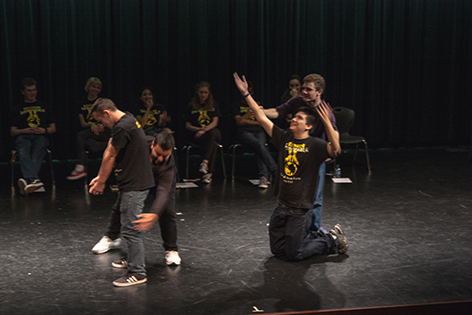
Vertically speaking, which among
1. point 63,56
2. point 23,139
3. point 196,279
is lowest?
point 196,279

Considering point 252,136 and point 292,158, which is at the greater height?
point 292,158

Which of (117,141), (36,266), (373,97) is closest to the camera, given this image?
(117,141)

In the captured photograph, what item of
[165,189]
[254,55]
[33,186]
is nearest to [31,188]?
[33,186]

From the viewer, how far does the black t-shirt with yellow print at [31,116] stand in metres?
6.08

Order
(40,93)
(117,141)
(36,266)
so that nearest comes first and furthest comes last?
(117,141)
(36,266)
(40,93)

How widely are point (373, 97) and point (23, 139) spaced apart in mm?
5147

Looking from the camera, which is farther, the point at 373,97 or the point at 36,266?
the point at 373,97

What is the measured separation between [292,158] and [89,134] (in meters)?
3.41

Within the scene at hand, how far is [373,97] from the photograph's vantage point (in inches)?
333

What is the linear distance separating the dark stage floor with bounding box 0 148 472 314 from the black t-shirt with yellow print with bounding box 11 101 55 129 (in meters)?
0.75

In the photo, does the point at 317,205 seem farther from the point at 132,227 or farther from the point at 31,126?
the point at 31,126

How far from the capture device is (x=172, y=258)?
3.61 metres

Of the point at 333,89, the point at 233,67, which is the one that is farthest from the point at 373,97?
the point at 233,67

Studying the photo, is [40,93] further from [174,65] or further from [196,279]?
[196,279]
